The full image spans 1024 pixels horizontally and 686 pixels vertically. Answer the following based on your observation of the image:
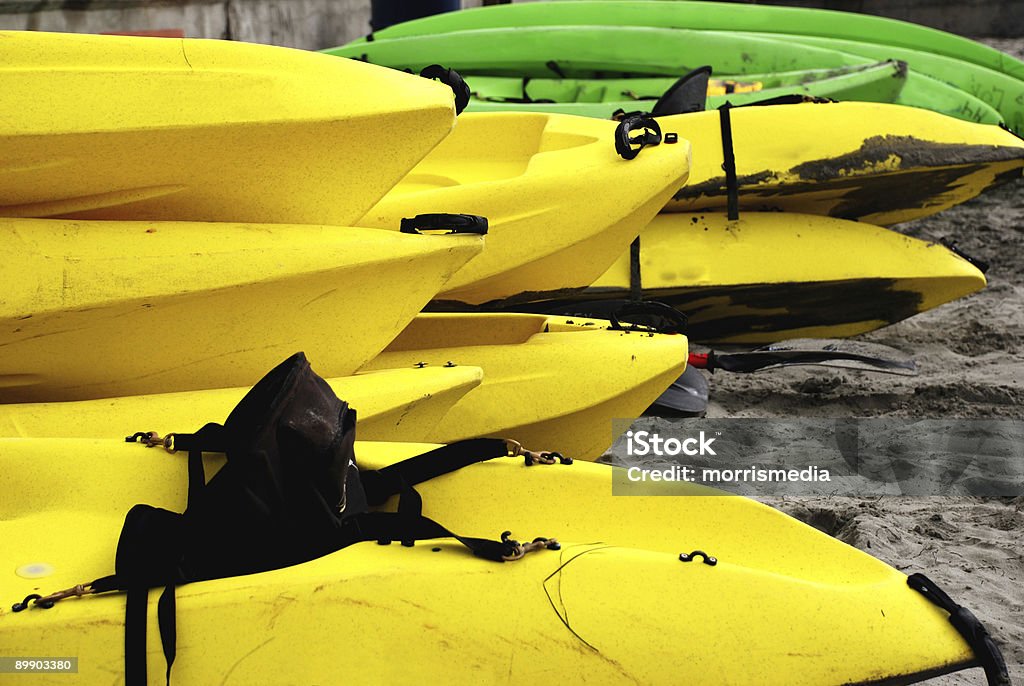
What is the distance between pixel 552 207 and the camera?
2432 millimetres

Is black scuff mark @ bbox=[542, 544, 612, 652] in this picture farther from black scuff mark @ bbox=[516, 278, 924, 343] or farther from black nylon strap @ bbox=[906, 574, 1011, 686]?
black scuff mark @ bbox=[516, 278, 924, 343]

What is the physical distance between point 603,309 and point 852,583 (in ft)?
5.18

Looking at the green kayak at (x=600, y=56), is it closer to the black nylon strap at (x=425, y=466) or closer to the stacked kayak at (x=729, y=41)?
the stacked kayak at (x=729, y=41)

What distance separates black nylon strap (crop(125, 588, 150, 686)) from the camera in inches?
49.0

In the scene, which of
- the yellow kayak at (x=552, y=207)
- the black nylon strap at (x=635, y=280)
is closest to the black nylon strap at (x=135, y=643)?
the yellow kayak at (x=552, y=207)

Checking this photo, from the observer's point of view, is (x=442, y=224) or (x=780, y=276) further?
(x=780, y=276)

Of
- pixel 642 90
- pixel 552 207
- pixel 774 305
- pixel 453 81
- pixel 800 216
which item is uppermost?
pixel 453 81

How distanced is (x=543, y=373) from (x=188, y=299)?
0.78 m

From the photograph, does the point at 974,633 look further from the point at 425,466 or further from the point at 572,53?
the point at 572,53

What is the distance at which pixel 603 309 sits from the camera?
297cm

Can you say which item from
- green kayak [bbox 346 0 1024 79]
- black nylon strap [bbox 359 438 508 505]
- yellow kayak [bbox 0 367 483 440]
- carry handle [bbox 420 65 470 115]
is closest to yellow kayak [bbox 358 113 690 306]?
carry handle [bbox 420 65 470 115]

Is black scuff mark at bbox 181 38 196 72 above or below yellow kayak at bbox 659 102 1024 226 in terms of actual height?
above

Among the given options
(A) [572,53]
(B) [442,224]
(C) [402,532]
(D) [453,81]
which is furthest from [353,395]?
Answer: (A) [572,53]

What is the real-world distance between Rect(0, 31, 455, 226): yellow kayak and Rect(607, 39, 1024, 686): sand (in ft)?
3.48
